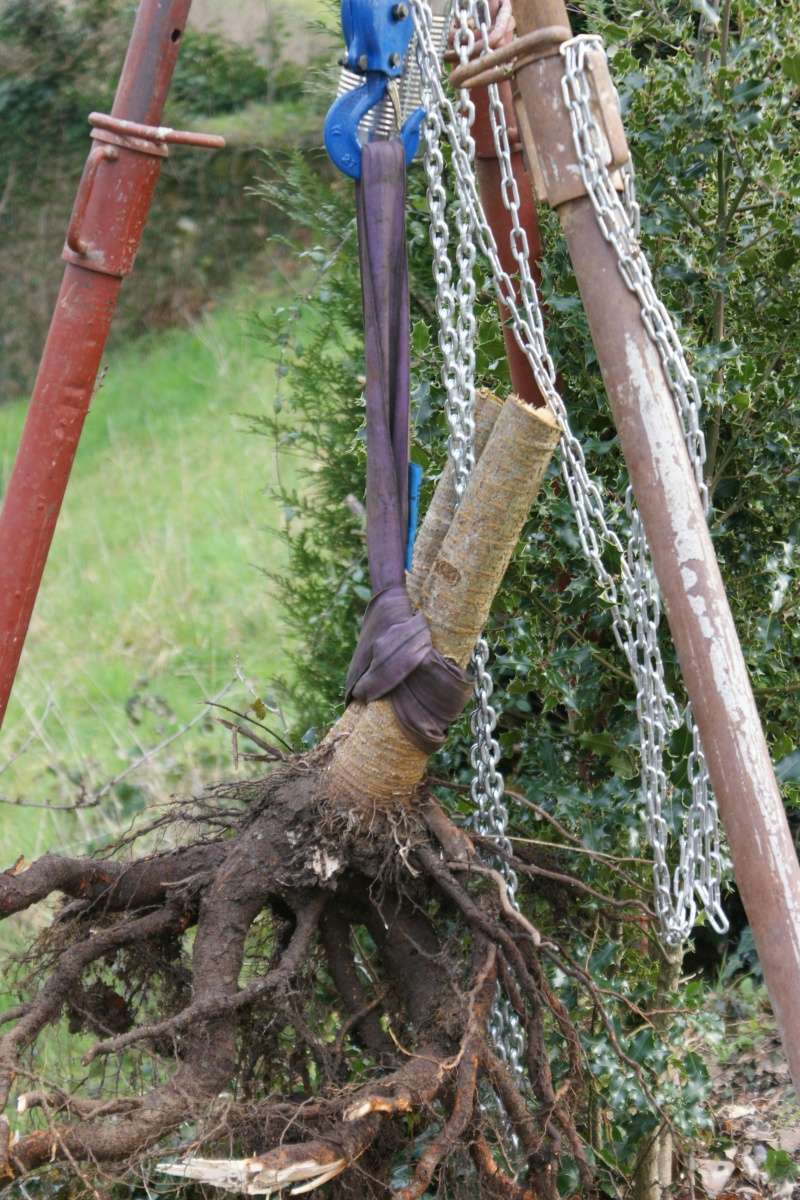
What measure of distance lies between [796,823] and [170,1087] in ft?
7.67

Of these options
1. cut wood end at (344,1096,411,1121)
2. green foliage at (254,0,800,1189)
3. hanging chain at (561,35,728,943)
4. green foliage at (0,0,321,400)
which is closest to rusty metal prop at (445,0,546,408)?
green foliage at (254,0,800,1189)

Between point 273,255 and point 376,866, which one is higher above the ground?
point 273,255

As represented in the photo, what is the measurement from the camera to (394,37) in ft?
7.18

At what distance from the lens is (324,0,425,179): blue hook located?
2.16 metres

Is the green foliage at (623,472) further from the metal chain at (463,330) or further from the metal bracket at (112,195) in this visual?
the metal bracket at (112,195)

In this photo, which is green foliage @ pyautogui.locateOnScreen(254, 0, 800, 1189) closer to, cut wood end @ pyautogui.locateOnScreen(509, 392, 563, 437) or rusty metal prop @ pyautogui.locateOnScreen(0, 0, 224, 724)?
cut wood end @ pyautogui.locateOnScreen(509, 392, 563, 437)

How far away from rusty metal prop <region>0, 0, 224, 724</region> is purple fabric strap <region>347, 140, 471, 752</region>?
327 mm

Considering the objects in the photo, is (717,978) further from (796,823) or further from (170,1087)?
(170,1087)

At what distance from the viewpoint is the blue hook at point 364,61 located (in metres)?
2.16

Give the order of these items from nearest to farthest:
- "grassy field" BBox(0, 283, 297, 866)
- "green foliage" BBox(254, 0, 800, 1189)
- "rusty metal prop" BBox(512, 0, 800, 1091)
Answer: "rusty metal prop" BBox(512, 0, 800, 1091) < "green foliage" BBox(254, 0, 800, 1189) < "grassy field" BBox(0, 283, 297, 866)

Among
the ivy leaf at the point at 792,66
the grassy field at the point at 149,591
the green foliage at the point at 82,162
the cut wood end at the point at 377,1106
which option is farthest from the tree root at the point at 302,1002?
the green foliage at the point at 82,162

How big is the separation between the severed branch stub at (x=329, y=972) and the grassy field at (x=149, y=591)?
1813mm

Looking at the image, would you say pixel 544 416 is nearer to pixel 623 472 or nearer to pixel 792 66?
pixel 623 472

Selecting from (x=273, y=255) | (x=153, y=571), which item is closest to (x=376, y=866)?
(x=153, y=571)
